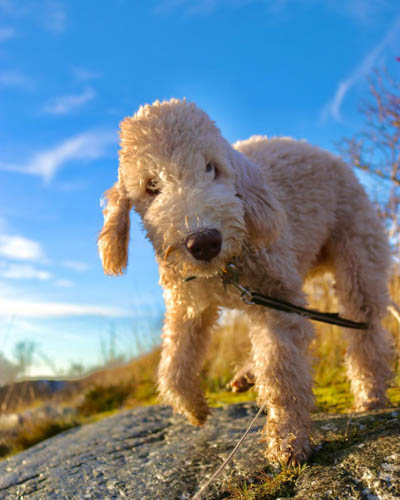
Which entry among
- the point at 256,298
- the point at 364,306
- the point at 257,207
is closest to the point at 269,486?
the point at 256,298

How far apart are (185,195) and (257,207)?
601mm

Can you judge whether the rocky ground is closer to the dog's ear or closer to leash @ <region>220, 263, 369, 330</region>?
leash @ <region>220, 263, 369, 330</region>

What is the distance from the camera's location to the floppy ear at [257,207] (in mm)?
2812

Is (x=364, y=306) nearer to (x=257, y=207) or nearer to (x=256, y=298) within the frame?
(x=256, y=298)

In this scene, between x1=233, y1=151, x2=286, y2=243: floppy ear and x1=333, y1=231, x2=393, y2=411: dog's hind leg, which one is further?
x1=333, y1=231, x2=393, y2=411: dog's hind leg

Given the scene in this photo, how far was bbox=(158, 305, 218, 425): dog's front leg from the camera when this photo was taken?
3250mm

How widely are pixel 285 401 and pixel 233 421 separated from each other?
1210 mm

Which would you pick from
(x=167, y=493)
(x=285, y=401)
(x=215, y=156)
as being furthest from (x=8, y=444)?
(x=215, y=156)

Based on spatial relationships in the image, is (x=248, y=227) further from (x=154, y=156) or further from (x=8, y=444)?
(x=8, y=444)

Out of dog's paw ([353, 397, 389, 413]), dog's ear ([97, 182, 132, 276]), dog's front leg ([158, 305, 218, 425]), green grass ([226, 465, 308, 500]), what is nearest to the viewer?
green grass ([226, 465, 308, 500])

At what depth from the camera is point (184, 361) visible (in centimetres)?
328

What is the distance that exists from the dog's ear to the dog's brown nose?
857 millimetres

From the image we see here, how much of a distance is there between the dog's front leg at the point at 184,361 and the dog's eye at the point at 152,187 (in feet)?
2.96

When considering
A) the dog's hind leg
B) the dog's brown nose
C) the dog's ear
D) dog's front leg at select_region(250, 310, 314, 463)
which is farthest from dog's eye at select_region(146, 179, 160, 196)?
the dog's hind leg
